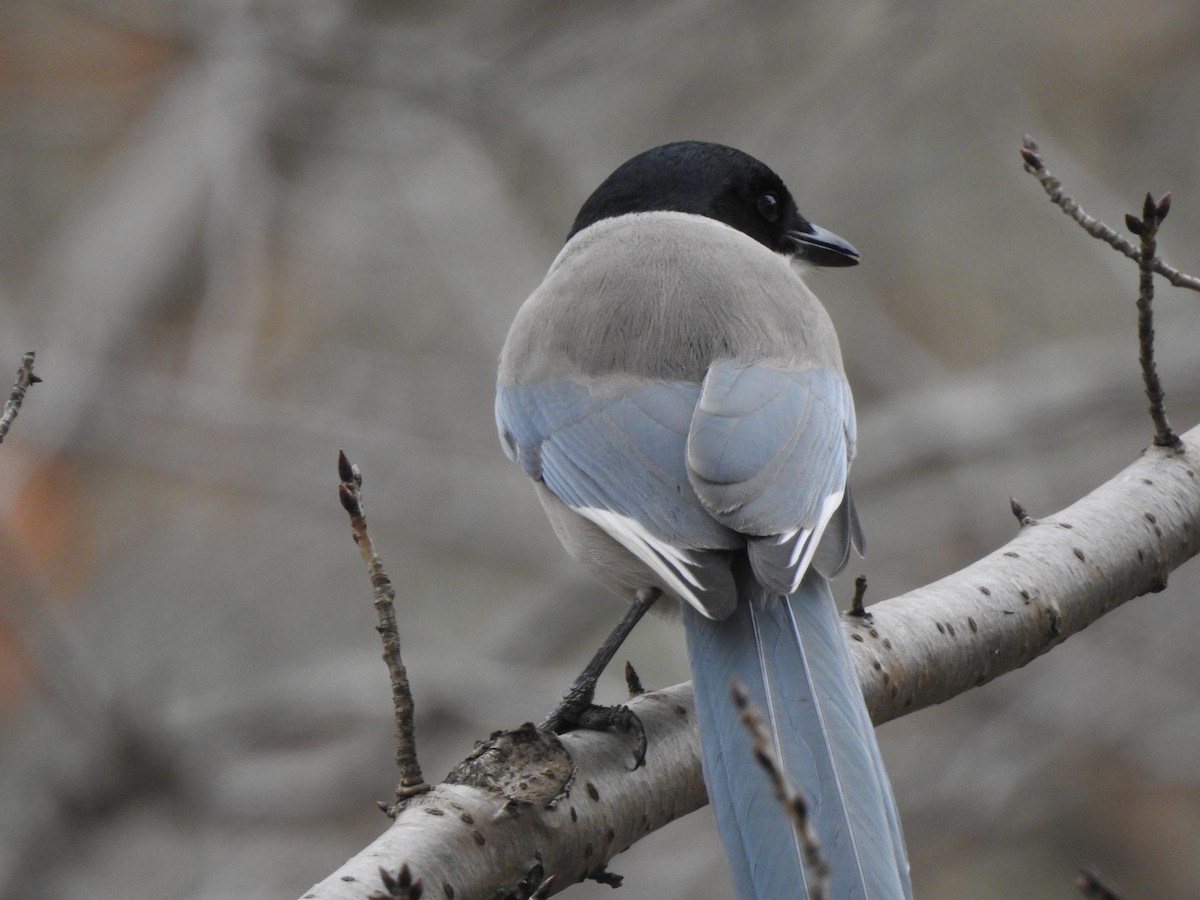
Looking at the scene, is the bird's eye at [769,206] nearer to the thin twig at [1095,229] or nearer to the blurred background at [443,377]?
the thin twig at [1095,229]

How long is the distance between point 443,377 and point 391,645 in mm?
5605

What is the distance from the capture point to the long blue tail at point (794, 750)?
198 cm

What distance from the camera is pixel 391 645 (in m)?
1.98

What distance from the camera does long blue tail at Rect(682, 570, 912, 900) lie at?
198cm

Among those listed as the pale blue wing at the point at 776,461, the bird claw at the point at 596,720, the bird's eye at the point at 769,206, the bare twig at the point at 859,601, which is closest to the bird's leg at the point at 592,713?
the bird claw at the point at 596,720

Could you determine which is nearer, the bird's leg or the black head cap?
the bird's leg

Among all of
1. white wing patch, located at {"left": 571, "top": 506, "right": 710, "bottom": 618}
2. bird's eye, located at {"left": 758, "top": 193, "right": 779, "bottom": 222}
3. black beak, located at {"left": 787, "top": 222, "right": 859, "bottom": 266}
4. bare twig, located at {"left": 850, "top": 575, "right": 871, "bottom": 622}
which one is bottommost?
bare twig, located at {"left": 850, "top": 575, "right": 871, "bottom": 622}

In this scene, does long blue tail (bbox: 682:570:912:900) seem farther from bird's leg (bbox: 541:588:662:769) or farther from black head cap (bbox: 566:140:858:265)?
black head cap (bbox: 566:140:858:265)

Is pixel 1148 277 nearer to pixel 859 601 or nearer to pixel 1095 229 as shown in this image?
pixel 1095 229

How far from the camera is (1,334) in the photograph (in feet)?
22.3

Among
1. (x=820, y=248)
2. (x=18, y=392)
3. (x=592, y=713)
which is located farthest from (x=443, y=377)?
(x=18, y=392)

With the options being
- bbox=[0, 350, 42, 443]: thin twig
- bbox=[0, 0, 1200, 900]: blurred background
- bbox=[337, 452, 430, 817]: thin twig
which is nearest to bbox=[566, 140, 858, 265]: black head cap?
bbox=[337, 452, 430, 817]: thin twig

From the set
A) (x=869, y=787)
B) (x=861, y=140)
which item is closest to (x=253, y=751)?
(x=861, y=140)

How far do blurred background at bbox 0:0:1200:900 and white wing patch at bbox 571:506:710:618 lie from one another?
3.22 metres
